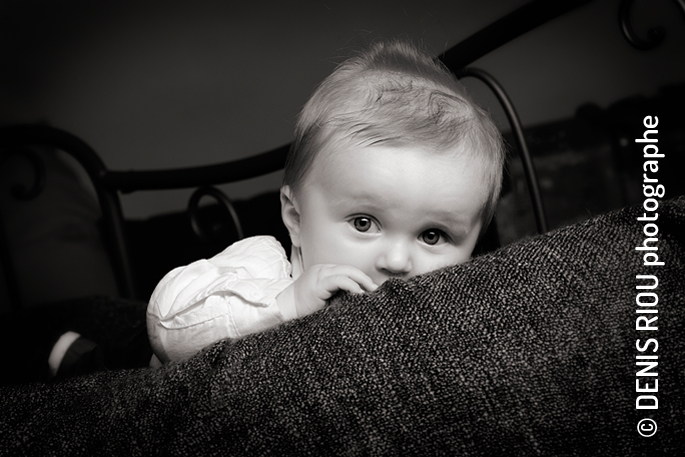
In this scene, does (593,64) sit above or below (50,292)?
above

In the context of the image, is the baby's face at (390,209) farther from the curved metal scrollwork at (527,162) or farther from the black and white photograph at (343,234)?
the curved metal scrollwork at (527,162)

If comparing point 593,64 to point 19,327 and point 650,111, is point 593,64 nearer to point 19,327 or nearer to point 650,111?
point 650,111

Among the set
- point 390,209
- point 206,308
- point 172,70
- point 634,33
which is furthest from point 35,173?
point 634,33

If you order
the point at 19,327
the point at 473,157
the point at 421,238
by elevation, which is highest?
the point at 473,157

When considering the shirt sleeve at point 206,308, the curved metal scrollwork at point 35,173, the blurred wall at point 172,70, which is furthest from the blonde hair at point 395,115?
the curved metal scrollwork at point 35,173

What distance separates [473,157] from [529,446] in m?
0.51

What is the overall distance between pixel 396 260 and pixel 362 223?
79mm

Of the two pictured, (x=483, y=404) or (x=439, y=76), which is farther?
(x=439, y=76)

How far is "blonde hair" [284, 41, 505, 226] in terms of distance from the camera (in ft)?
2.69

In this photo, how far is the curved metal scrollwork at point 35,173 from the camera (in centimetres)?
171

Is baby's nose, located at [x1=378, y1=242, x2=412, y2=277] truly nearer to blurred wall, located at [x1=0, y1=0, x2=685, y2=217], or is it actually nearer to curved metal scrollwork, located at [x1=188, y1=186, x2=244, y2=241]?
curved metal scrollwork, located at [x1=188, y1=186, x2=244, y2=241]

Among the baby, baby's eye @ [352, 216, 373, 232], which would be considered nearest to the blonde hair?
the baby

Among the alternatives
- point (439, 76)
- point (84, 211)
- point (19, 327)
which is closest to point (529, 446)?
point (439, 76)

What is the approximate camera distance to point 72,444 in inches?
18.1
